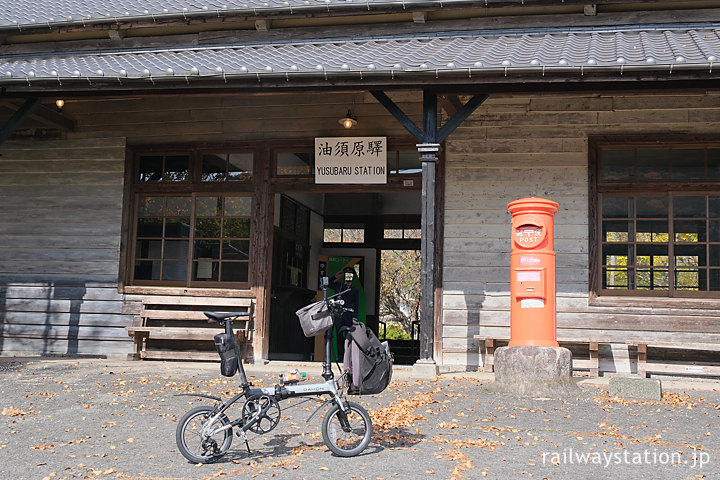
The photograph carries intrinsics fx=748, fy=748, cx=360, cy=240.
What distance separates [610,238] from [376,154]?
309 cm

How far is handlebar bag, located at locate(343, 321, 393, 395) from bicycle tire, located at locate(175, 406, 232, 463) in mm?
851

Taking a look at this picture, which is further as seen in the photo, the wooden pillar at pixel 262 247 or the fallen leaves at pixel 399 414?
the wooden pillar at pixel 262 247

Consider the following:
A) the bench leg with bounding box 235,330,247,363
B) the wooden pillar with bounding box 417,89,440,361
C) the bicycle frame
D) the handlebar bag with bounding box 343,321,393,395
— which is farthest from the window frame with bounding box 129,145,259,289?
the handlebar bag with bounding box 343,321,393,395

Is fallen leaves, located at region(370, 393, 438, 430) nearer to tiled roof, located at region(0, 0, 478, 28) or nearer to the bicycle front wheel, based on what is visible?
the bicycle front wheel

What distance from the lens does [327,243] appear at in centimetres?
1438

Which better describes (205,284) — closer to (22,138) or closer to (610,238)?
(22,138)

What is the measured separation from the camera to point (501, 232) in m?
9.33

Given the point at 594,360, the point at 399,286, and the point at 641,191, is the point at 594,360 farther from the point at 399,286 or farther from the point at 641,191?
the point at 399,286

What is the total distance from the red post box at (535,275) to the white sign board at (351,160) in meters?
2.68

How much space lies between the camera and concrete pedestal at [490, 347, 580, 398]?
691 centimetres

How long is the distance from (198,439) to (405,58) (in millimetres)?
4934

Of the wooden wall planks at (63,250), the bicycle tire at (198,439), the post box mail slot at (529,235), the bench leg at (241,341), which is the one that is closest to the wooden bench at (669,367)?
the post box mail slot at (529,235)

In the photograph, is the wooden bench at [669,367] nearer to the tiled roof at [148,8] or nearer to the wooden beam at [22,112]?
the tiled roof at [148,8]

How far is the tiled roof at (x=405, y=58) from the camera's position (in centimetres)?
739
